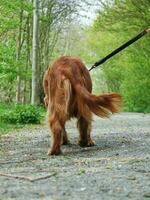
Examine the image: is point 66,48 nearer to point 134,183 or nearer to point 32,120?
point 32,120

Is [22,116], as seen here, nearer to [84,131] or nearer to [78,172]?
[84,131]

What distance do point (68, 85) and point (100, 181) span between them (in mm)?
2502

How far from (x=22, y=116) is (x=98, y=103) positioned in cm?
845

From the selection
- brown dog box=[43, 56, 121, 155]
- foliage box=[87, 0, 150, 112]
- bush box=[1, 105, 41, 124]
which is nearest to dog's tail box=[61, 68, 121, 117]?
brown dog box=[43, 56, 121, 155]

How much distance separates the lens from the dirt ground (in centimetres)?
418

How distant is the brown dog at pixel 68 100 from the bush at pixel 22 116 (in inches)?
311

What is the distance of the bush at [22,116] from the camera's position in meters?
15.0

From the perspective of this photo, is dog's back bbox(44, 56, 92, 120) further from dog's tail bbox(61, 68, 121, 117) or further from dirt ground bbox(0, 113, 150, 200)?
dirt ground bbox(0, 113, 150, 200)

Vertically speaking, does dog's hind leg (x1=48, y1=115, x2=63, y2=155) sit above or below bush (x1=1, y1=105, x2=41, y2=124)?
above

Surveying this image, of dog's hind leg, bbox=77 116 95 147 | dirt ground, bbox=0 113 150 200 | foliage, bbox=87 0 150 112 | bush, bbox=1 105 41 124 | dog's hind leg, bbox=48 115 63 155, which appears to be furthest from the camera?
foliage, bbox=87 0 150 112

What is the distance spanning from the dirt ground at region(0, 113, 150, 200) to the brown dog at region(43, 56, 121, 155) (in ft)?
1.35

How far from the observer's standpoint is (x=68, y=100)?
694 centimetres

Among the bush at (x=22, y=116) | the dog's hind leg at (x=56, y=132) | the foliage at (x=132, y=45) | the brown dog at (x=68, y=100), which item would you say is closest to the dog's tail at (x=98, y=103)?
the brown dog at (x=68, y=100)

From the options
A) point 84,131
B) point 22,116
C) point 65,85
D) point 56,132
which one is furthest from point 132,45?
point 56,132
